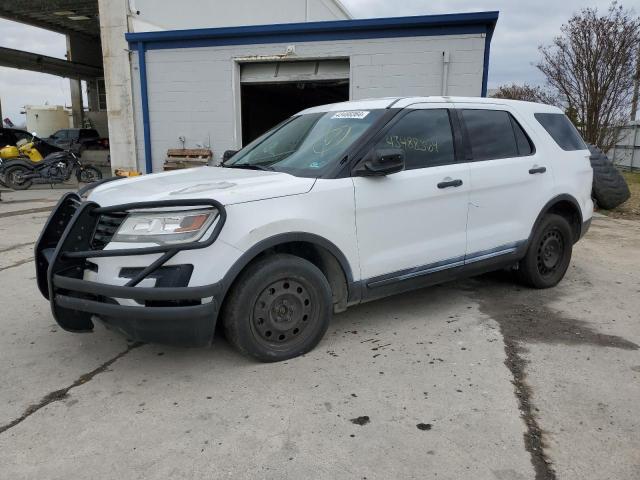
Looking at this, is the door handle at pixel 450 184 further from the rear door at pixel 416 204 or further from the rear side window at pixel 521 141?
the rear side window at pixel 521 141

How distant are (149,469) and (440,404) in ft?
5.34

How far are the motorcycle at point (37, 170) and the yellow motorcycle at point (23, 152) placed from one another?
41 cm

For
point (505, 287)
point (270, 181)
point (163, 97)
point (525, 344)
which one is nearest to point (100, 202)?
point (270, 181)

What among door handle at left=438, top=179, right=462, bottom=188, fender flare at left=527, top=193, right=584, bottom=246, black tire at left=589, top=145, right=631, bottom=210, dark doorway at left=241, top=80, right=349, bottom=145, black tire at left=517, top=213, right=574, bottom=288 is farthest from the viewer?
dark doorway at left=241, top=80, right=349, bottom=145

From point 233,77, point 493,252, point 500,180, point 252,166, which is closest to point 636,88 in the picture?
point 233,77

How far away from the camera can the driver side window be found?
13.0 feet

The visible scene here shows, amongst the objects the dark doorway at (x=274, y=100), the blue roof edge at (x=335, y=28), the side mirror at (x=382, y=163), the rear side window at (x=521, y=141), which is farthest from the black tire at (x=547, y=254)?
the dark doorway at (x=274, y=100)

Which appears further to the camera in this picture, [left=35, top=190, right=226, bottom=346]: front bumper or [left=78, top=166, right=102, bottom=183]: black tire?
[left=78, top=166, right=102, bottom=183]: black tire

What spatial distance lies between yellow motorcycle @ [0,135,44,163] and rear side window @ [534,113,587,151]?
14155 millimetres

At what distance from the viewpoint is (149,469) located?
8.14ft

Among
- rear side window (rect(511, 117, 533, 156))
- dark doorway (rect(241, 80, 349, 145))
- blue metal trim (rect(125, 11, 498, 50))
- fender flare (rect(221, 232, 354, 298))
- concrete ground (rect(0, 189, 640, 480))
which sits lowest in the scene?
concrete ground (rect(0, 189, 640, 480))

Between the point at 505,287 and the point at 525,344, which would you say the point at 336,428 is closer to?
the point at 525,344

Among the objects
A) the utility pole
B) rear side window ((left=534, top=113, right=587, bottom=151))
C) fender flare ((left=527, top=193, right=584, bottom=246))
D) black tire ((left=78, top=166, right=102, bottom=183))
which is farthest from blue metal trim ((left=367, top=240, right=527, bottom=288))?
black tire ((left=78, top=166, right=102, bottom=183))

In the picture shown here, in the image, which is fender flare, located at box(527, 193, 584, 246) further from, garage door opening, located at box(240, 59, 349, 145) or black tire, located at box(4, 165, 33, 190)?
black tire, located at box(4, 165, 33, 190)
